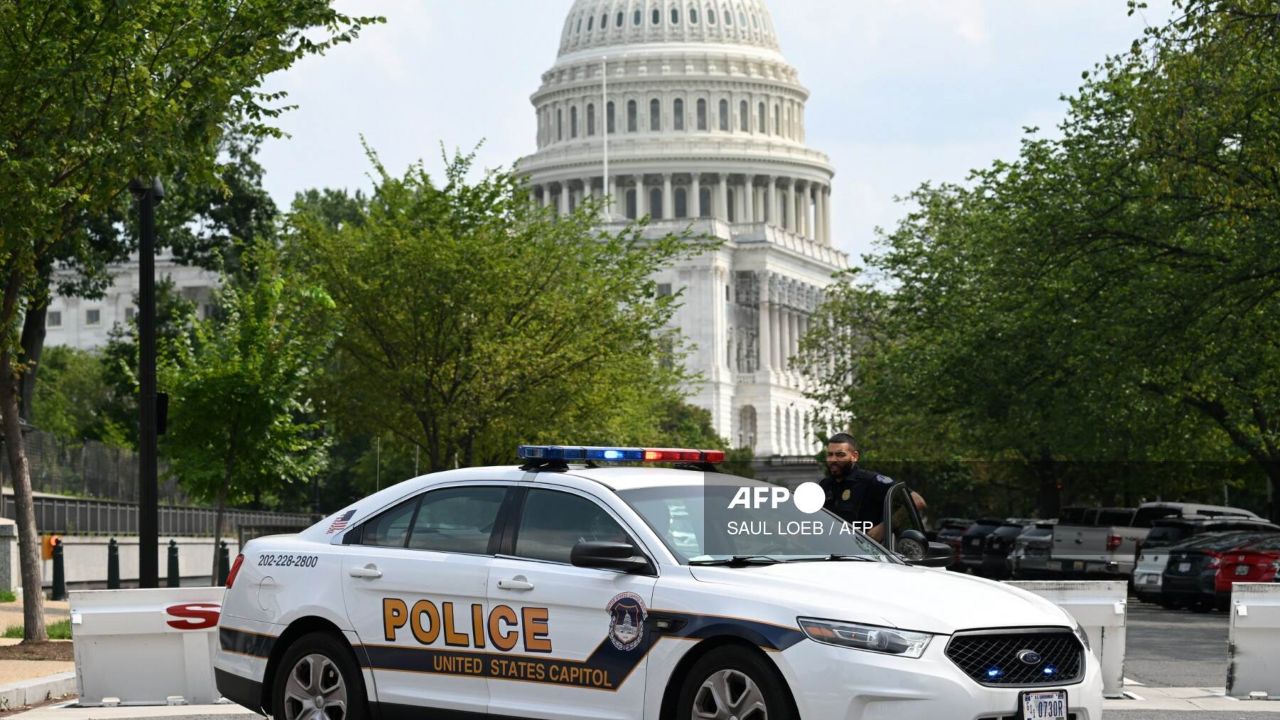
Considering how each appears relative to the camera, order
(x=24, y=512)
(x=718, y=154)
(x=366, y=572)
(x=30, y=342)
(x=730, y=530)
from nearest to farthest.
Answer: (x=730, y=530)
(x=366, y=572)
(x=24, y=512)
(x=30, y=342)
(x=718, y=154)

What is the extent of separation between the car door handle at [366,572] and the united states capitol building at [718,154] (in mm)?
151432

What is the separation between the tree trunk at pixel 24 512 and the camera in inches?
782

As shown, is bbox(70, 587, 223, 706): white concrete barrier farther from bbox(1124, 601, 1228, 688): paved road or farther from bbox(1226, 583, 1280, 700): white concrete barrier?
bbox(1124, 601, 1228, 688): paved road

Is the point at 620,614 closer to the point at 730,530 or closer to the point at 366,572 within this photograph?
the point at 730,530

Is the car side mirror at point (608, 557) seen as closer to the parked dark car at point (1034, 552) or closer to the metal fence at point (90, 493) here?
the metal fence at point (90, 493)

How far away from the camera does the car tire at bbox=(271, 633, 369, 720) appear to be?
→ 1108 centimetres

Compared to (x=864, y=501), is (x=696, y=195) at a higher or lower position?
higher

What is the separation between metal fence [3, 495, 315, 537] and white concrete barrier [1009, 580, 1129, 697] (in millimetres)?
24186

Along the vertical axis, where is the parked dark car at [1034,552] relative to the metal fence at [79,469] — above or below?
below

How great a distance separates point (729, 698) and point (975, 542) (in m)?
44.4

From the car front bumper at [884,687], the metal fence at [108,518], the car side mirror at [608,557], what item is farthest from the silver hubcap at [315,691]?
the metal fence at [108,518]

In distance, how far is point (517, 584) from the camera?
34.3ft

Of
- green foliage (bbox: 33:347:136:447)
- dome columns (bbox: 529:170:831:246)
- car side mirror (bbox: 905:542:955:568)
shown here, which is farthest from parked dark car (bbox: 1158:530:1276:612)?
dome columns (bbox: 529:170:831:246)

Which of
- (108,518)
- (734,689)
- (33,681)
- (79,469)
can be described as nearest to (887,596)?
(734,689)
